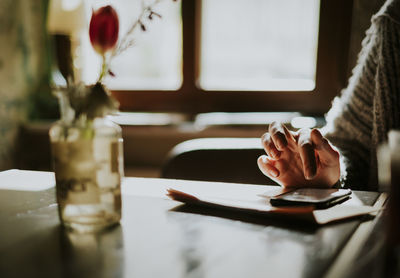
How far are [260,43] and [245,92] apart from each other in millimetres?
282

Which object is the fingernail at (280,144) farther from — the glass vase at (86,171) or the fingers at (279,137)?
the glass vase at (86,171)

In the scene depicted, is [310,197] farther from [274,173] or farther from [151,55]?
[151,55]

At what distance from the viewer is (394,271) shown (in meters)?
0.40

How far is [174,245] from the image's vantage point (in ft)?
1.70

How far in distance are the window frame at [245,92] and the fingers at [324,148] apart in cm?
140

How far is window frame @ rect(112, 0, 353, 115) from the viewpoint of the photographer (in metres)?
2.12

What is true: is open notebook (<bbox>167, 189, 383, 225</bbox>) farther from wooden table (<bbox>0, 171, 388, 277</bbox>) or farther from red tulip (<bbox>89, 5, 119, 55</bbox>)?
red tulip (<bbox>89, 5, 119, 55</bbox>)

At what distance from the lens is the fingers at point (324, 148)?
775mm

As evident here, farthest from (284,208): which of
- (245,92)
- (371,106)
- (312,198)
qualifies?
(245,92)

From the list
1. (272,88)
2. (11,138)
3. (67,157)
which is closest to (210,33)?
(272,88)

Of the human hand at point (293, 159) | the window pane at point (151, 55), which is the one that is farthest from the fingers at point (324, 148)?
the window pane at point (151, 55)

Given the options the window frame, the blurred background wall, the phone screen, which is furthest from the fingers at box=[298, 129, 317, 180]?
the blurred background wall

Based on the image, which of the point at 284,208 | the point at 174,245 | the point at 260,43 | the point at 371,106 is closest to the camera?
the point at 174,245

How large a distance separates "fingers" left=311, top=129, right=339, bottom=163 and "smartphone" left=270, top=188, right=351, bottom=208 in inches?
3.7
